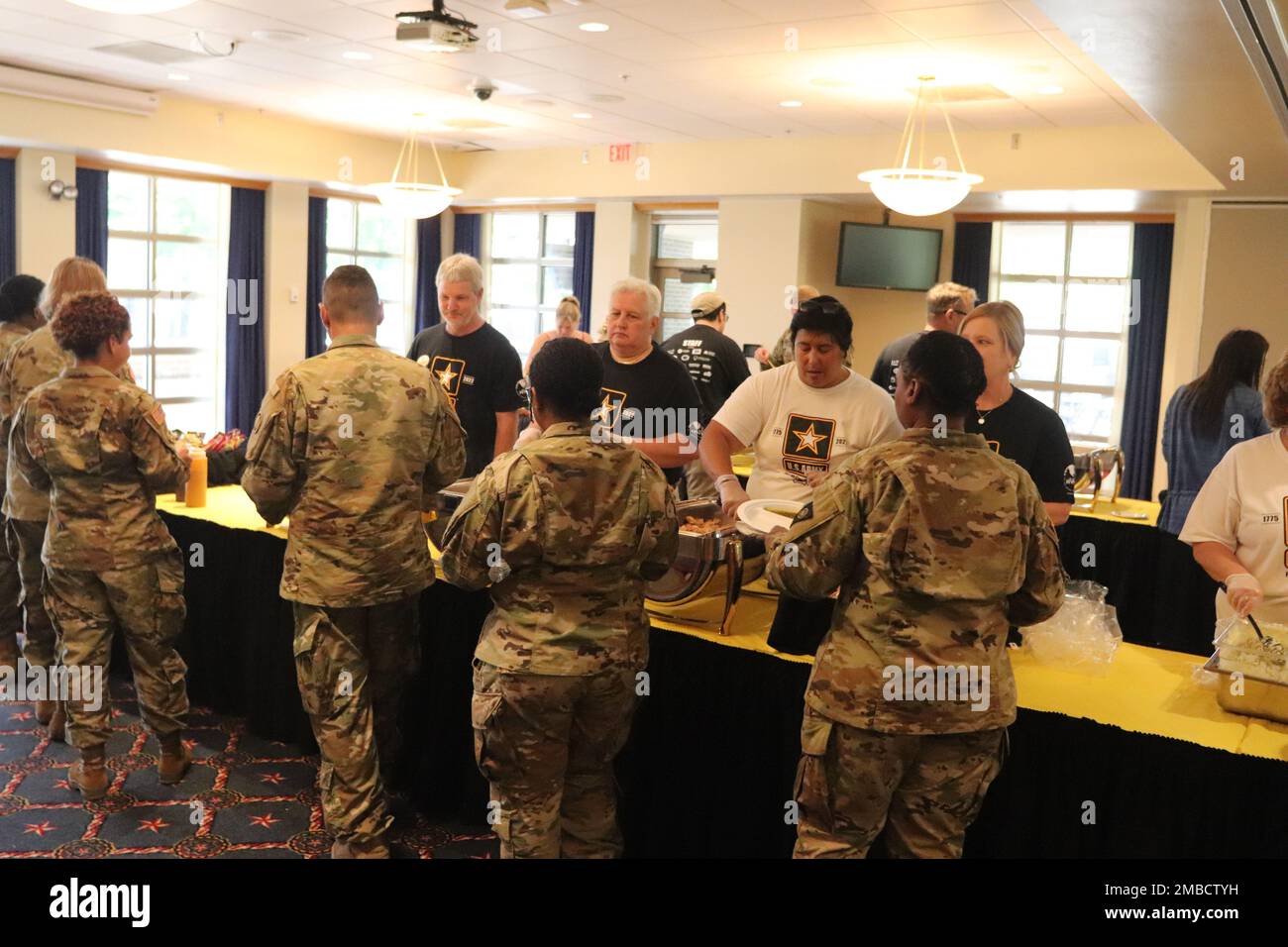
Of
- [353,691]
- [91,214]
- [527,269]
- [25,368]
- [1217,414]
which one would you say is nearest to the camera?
[353,691]

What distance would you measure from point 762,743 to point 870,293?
679 centimetres

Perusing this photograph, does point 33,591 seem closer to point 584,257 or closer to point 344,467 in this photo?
point 344,467

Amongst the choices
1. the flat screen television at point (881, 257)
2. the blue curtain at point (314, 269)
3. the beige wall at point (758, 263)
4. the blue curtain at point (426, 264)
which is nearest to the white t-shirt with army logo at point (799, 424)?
the beige wall at point (758, 263)

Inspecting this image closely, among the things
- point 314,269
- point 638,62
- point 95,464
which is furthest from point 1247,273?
point 314,269

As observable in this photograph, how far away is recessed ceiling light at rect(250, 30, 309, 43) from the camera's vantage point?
556 cm

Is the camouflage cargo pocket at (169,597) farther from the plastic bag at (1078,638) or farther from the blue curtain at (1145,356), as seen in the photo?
the blue curtain at (1145,356)

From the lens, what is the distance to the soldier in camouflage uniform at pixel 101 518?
308 cm

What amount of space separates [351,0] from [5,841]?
3702mm

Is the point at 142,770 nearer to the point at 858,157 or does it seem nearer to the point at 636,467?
the point at 636,467

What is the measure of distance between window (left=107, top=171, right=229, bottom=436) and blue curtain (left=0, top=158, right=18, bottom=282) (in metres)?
0.94

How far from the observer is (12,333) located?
407cm

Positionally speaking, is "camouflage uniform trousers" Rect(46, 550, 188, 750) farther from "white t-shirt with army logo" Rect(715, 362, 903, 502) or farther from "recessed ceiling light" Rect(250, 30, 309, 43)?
"recessed ceiling light" Rect(250, 30, 309, 43)
